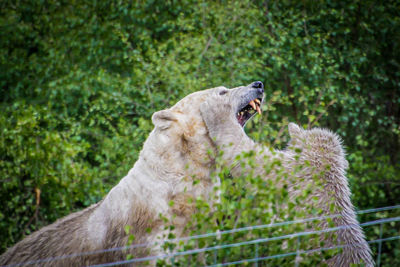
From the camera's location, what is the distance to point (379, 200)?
7.01 m

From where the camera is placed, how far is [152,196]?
11.7 feet

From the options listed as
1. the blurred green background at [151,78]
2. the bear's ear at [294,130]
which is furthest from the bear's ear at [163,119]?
the blurred green background at [151,78]

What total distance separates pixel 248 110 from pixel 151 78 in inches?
97.9

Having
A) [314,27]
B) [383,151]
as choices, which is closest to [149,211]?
[314,27]

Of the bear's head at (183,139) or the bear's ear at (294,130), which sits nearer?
the bear's head at (183,139)

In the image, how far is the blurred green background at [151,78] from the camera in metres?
5.97

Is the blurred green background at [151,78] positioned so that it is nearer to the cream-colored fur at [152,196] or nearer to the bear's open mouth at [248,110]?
the bear's open mouth at [248,110]

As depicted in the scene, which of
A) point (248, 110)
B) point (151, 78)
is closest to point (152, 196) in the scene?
point (248, 110)

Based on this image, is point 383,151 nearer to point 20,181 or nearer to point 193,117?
point 193,117

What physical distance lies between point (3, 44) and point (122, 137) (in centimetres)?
339

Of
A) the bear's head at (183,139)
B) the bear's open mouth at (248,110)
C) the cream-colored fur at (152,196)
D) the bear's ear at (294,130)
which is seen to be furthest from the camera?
the bear's ear at (294,130)

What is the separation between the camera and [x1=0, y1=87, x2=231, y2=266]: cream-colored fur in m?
3.55

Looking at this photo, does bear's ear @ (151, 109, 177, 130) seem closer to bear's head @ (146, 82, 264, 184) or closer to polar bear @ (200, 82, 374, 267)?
bear's head @ (146, 82, 264, 184)

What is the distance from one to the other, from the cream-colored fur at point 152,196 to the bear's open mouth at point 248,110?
0.51 meters
